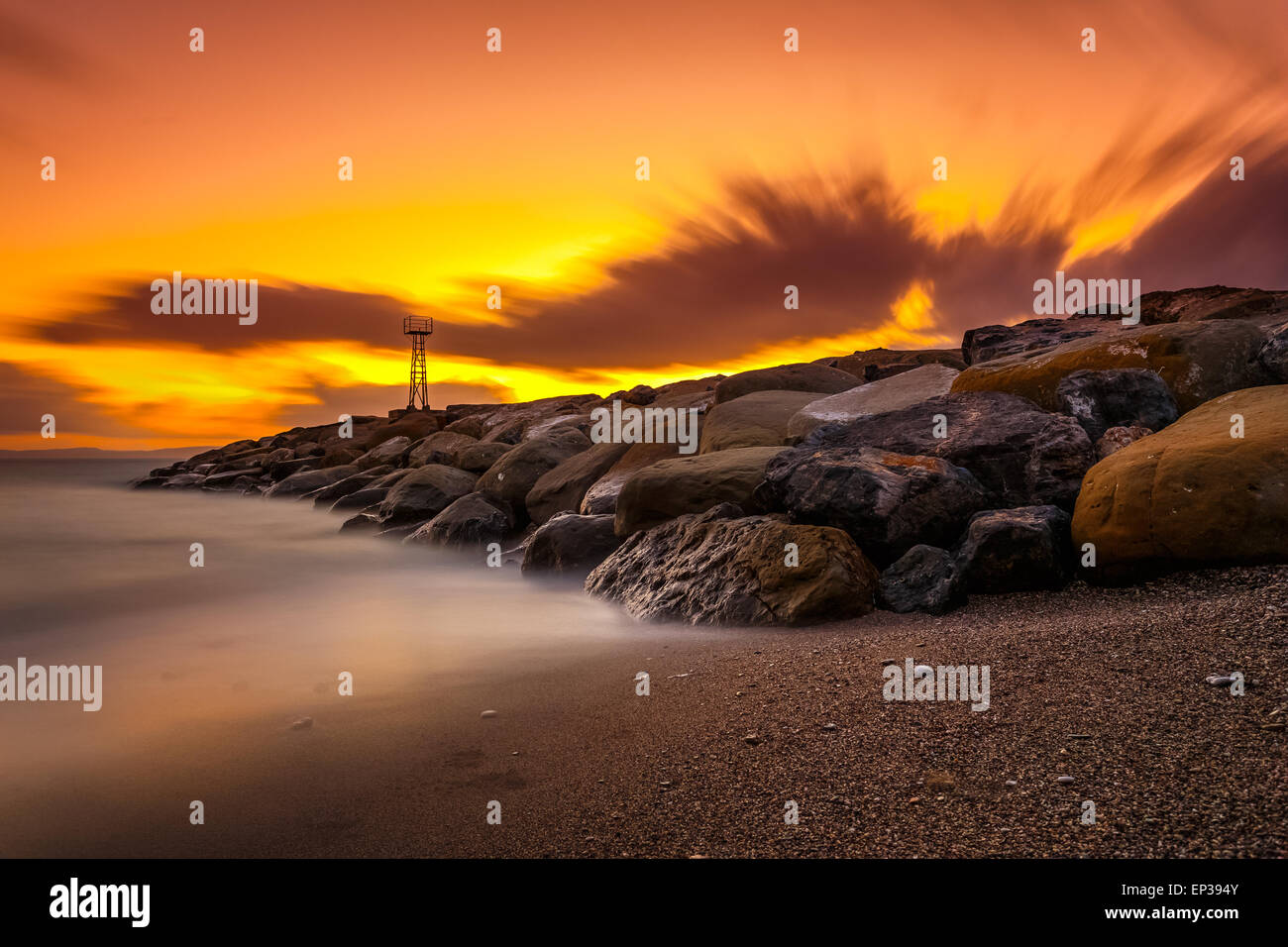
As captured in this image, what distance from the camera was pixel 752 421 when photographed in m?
12.1

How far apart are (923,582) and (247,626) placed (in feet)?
24.6

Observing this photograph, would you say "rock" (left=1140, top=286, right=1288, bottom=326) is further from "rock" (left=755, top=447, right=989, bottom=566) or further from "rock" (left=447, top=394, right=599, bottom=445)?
"rock" (left=447, top=394, right=599, bottom=445)

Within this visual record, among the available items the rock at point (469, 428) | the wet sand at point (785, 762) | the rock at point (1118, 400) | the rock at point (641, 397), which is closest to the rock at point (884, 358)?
the rock at point (641, 397)

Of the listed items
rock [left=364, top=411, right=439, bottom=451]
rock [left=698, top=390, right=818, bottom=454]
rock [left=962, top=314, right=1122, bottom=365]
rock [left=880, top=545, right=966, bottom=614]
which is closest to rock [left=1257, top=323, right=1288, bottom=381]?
rock [left=880, top=545, right=966, bottom=614]

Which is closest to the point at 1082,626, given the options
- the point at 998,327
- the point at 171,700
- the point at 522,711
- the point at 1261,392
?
the point at 1261,392

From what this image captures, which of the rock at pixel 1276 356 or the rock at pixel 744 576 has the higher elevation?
the rock at pixel 1276 356

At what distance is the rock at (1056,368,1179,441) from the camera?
754 cm

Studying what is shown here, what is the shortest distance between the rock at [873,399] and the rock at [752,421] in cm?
39

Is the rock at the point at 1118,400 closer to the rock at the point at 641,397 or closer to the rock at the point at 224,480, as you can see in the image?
the rock at the point at 641,397

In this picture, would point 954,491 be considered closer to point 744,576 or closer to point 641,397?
point 744,576

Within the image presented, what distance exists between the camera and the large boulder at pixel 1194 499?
4.87 metres

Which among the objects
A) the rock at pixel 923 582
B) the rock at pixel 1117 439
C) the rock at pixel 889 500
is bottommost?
the rock at pixel 923 582
